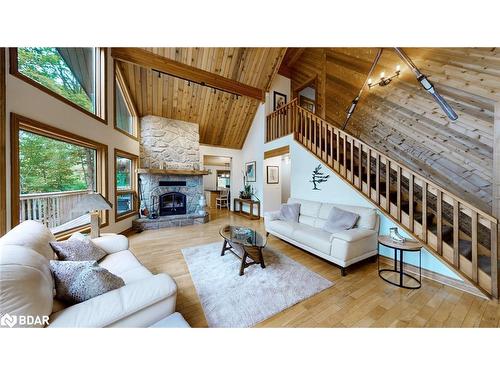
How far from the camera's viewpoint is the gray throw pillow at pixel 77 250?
1.39m

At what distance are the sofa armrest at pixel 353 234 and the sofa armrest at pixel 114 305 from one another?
201 cm

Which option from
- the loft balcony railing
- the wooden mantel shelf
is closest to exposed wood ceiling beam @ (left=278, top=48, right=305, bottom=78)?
the wooden mantel shelf

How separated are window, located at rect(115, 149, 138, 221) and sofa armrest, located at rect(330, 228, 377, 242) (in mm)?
4085

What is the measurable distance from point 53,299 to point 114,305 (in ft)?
1.40

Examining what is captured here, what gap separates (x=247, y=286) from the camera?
6.30ft

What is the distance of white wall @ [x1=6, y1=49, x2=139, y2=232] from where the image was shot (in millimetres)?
1615

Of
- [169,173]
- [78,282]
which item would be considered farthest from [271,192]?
[78,282]

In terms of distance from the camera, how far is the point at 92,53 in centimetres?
289

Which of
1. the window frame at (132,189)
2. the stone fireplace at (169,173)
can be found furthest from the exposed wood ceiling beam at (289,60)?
the window frame at (132,189)

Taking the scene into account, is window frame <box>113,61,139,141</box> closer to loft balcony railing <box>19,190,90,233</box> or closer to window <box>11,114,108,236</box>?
window <box>11,114,108,236</box>

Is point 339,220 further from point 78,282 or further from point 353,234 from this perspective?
point 78,282
